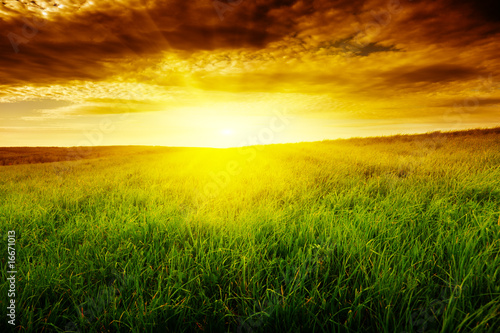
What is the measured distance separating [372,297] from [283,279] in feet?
2.00

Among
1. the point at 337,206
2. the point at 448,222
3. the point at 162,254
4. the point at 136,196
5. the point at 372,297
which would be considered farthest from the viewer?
the point at 136,196

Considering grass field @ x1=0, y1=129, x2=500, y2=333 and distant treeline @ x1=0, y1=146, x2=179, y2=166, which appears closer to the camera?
grass field @ x1=0, y1=129, x2=500, y2=333

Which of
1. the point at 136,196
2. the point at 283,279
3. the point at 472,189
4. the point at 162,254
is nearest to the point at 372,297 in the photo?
the point at 283,279

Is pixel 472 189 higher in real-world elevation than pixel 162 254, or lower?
higher

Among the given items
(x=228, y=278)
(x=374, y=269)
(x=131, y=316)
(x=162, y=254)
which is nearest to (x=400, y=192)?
(x=374, y=269)

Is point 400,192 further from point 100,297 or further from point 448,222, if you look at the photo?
point 100,297

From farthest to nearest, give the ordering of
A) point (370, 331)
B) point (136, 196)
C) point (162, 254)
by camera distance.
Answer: point (136, 196)
point (162, 254)
point (370, 331)

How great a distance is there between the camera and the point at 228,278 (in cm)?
183

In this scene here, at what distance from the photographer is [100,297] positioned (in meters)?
1.67

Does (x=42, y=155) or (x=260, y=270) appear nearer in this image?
(x=260, y=270)

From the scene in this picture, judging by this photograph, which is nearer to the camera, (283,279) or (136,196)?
(283,279)

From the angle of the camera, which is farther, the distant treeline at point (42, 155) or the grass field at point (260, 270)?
the distant treeline at point (42, 155)

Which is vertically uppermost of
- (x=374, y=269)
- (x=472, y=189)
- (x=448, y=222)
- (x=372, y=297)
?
(x=472, y=189)

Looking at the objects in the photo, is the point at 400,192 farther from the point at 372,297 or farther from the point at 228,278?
the point at 228,278
